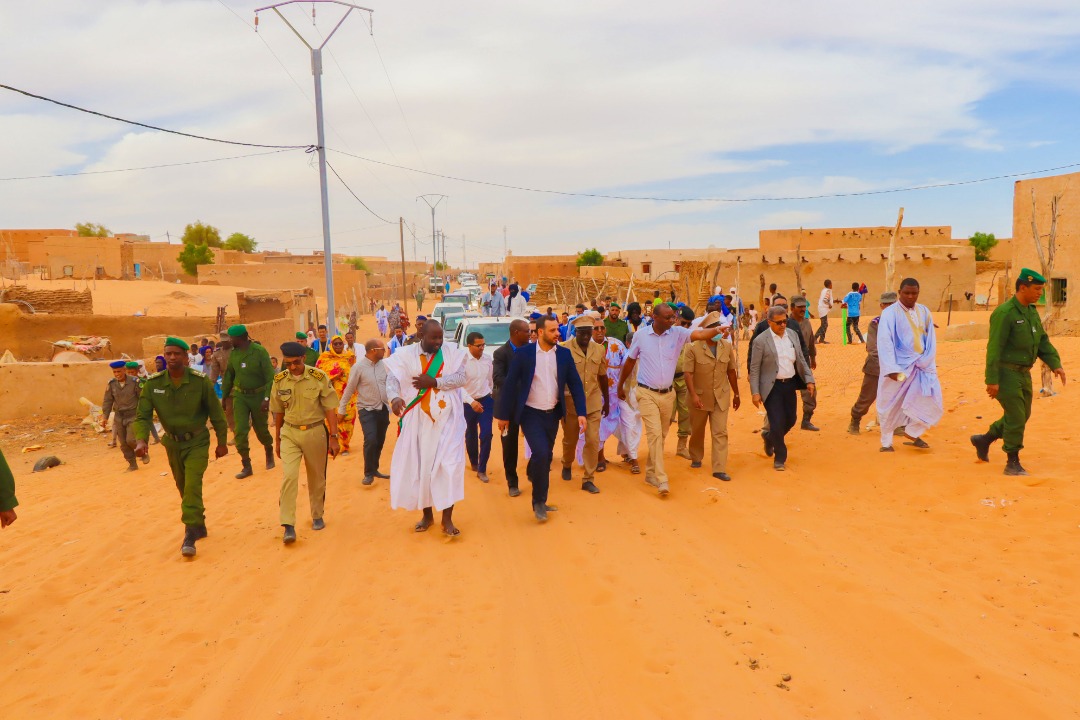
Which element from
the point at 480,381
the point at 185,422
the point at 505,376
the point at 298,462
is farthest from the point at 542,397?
the point at 185,422

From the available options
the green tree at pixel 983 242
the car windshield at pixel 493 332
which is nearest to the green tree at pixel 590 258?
the green tree at pixel 983 242

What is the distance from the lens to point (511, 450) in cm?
749

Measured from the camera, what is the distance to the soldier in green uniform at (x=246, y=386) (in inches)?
368

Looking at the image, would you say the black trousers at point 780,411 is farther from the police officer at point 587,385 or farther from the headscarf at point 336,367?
the headscarf at point 336,367

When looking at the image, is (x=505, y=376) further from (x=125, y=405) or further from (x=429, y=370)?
(x=125, y=405)

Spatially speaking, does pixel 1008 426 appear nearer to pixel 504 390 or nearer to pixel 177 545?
pixel 504 390

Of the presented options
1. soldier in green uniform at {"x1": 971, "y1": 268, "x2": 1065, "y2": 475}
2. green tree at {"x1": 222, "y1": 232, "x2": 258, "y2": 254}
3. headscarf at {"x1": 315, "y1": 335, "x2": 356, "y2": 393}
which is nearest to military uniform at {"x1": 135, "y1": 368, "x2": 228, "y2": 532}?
headscarf at {"x1": 315, "y1": 335, "x2": 356, "y2": 393}

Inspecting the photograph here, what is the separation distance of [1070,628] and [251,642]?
4904 millimetres

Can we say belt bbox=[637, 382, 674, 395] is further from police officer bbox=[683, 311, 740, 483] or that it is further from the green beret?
the green beret

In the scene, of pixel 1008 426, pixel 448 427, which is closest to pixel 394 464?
pixel 448 427

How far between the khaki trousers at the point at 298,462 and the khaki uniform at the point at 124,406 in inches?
231

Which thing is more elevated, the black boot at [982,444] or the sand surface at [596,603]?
the black boot at [982,444]

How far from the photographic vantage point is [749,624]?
450 cm

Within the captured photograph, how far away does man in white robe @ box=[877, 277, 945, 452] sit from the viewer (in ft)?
26.1
